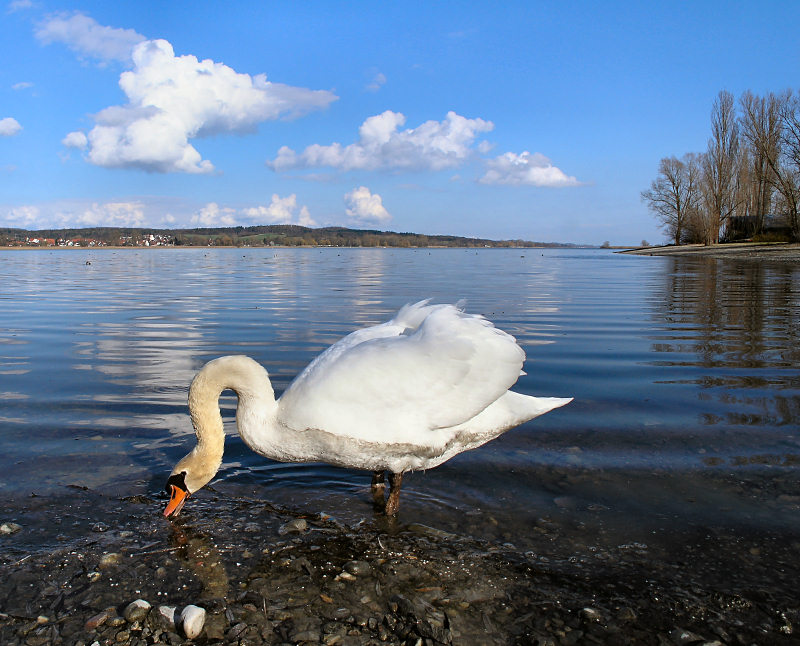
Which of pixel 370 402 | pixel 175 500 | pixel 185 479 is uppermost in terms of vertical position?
pixel 370 402

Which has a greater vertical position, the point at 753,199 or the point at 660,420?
the point at 753,199

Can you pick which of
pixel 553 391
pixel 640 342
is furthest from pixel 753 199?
pixel 553 391

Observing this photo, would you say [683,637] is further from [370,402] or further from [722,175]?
[722,175]

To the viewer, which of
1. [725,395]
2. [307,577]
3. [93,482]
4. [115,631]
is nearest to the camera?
[115,631]

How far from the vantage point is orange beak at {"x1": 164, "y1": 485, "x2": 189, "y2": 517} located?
4719 mm

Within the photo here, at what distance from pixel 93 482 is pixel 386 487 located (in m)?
2.65

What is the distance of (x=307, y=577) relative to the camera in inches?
164

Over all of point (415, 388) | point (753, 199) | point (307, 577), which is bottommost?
point (307, 577)

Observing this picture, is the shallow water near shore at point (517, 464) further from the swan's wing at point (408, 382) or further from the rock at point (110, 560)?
the swan's wing at point (408, 382)

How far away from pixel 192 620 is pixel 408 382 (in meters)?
2.10

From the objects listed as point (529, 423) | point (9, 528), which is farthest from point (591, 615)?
point (9, 528)

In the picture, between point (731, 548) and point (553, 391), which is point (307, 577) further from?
point (553, 391)

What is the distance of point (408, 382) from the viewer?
4684 millimetres

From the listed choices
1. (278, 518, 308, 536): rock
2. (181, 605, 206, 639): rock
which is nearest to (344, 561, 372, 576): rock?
(278, 518, 308, 536): rock
